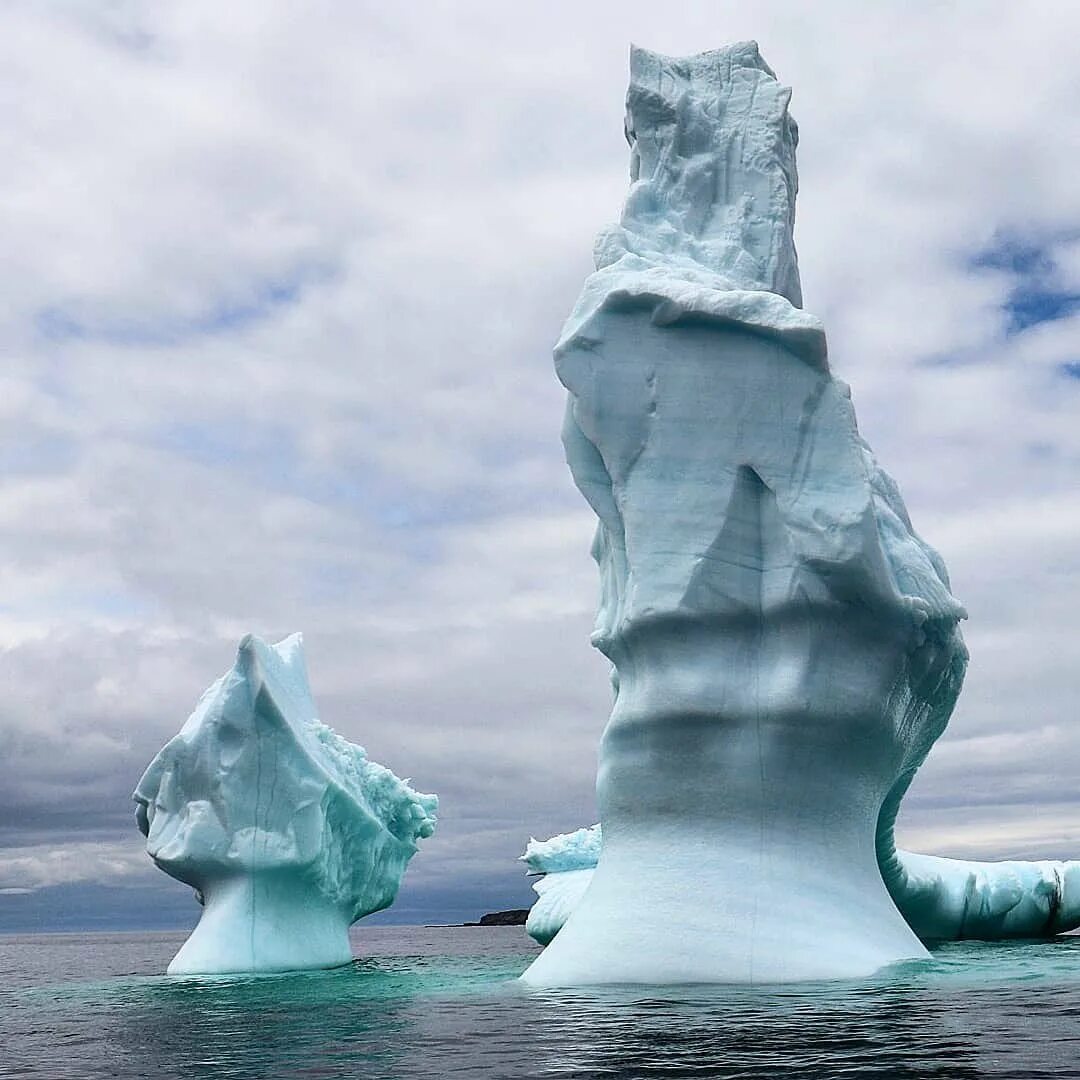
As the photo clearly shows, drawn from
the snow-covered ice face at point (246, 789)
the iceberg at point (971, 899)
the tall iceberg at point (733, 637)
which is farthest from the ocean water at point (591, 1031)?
the snow-covered ice face at point (246, 789)

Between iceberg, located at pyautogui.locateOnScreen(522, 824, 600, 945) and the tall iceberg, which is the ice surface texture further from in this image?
the tall iceberg

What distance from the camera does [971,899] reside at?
70.5ft

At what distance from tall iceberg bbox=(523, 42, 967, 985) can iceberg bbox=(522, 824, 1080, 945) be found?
572 centimetres

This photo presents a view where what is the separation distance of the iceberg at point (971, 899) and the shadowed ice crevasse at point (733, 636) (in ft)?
18.3

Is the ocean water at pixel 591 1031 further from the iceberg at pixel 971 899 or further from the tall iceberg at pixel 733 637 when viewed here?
the iceberg at pixel 971 899

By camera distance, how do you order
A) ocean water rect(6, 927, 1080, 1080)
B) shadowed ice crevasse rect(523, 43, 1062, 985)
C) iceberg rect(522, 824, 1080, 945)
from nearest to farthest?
ocean water rect(6, 927, 1080, 1080), shadowed ice crevasse rect(523, 43, 1062, 985), iceberg rect(522, 824, 1080, 945)

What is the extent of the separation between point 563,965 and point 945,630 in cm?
587

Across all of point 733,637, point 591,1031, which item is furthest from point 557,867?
point 591,1031

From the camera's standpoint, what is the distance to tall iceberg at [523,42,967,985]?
14.1 m

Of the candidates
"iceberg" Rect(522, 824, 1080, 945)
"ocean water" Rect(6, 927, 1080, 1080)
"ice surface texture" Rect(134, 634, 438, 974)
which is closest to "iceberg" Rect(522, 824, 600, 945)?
"iceberg" Rect(522, 824, 1080, 945)

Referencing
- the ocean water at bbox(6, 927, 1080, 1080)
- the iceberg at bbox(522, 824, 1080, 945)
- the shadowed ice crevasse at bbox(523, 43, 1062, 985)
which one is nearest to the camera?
the ocean water at bbox(6, 927, 1080, 1080)

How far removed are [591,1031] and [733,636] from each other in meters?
5.99

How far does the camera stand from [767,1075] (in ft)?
23.8

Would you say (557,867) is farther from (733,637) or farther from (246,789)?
(733,637)
